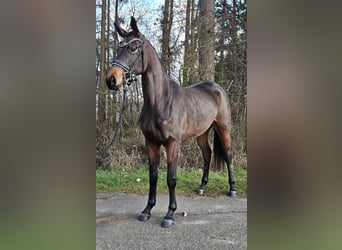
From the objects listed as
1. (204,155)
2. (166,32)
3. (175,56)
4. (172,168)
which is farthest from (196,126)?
(166,32)

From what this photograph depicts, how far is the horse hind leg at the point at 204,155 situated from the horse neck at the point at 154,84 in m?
0.44

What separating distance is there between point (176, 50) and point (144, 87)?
370 millimetres

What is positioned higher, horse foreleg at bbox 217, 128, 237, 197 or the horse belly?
the horse belly

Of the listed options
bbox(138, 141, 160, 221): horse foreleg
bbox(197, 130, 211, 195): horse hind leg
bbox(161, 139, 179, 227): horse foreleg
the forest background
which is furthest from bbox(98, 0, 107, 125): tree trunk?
bbox(197, 130, 211, 195): horse hind leg

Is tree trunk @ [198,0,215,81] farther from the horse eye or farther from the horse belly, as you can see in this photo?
the horse eye

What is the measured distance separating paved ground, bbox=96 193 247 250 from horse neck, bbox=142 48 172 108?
0.62 meters

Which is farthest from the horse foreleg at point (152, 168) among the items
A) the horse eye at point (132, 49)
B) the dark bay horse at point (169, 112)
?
the horse eye at point (132, 49)

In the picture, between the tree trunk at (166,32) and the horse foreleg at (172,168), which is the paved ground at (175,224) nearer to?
A: the horse foreleg at (172,168)

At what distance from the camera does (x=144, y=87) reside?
1895mm

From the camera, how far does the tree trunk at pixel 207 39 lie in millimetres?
1949

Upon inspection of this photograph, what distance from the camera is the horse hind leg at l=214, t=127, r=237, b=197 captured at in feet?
6.52
